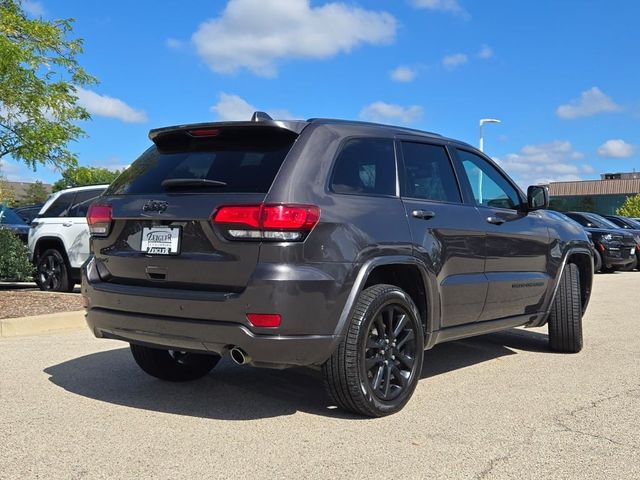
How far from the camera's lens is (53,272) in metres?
10.6

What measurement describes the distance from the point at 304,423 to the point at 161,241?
1434mm

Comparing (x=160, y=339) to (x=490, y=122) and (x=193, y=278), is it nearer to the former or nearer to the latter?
(x=193, y=278)

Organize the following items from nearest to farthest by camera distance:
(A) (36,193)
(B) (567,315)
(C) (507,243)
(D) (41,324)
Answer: (C) (507,243)
(B) (567,315)
(D) (41,324)
(A) (36,193)

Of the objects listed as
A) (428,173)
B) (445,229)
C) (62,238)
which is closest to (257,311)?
(445,229)

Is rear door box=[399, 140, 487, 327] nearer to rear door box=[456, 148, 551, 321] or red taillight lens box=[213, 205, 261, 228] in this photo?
rear door box=[456, 148, 551, 321]

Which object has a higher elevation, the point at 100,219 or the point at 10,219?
the point at 10,219

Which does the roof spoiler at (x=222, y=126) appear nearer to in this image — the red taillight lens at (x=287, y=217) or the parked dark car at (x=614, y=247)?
the red taillight lens at (x=287, y=217)

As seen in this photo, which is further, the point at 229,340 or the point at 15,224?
the point at 15,224

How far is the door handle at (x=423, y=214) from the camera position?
462 cm

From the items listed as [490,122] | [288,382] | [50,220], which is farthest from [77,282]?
[490,122]

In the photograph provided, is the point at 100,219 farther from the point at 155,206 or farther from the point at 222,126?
the point at 222,126

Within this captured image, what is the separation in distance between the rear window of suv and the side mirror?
2745mm

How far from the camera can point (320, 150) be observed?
4176 millimetres

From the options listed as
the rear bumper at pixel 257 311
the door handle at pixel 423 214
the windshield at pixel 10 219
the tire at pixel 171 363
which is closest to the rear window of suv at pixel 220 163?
the rear bumper at pixel 257 311
